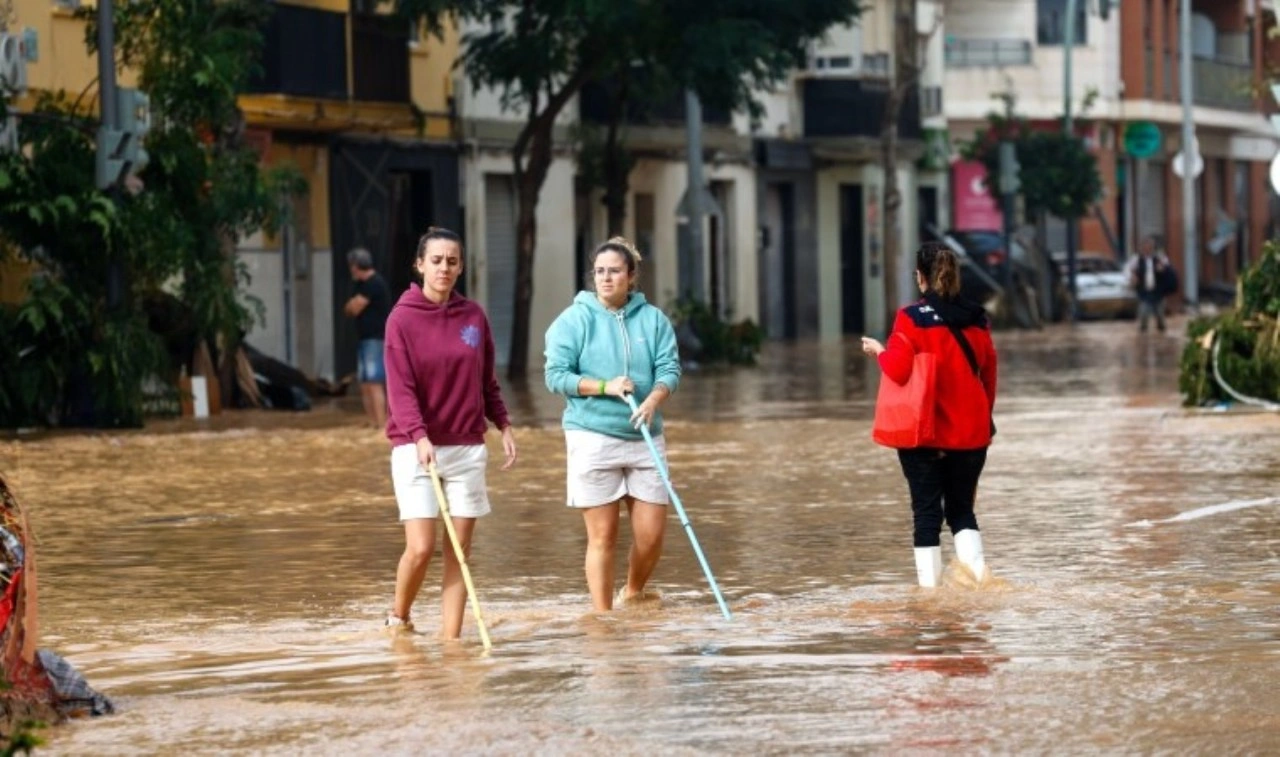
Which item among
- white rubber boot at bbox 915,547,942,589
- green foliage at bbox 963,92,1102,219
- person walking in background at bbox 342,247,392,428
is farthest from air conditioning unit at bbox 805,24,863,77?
A: white rubber boot at bbox 915,547,942,589

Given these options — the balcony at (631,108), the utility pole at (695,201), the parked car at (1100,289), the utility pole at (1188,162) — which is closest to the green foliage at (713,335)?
the utility pole at (695,201)

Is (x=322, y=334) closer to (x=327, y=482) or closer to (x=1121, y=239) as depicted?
(x=327, y=482)

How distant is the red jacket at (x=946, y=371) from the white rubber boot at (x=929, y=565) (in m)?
0.43

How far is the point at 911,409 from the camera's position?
13.5 m

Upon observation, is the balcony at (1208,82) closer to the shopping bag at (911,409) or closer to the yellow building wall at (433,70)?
the yellow building wall at (433,70)

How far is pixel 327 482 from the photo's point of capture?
856 inches

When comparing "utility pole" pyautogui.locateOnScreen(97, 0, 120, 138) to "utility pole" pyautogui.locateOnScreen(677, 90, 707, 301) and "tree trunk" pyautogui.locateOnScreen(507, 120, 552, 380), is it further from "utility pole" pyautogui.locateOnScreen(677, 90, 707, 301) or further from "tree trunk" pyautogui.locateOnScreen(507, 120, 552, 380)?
"utility pole" pyautogui.locateOnScreen(677, 90, 707, 301)

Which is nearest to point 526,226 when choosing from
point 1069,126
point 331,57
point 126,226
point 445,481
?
point 331,57

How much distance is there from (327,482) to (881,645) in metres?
10.4

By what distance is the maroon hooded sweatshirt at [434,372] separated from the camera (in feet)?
39.8

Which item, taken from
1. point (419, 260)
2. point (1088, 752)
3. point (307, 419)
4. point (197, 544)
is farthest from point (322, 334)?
point (1088, 752)

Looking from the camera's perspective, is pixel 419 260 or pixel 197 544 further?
pixel 197 544

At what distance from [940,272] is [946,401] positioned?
1.69 feet

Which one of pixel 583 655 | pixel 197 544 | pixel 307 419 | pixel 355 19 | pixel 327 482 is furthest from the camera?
pixel 355 19
